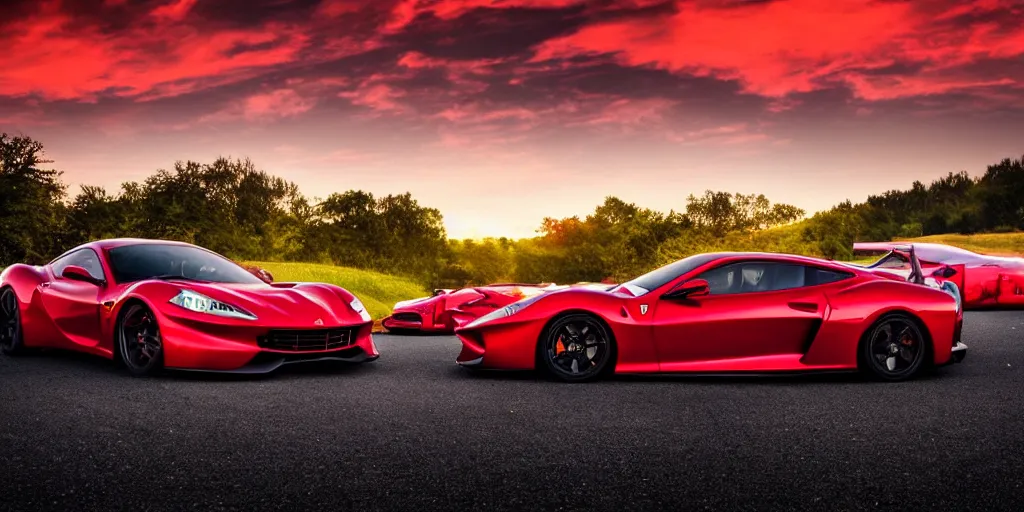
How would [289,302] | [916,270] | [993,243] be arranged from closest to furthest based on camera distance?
[289,302]
[916,270]
[993,243]

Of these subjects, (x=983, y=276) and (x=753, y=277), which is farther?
(x=983, y=276)

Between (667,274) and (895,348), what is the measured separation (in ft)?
6.80

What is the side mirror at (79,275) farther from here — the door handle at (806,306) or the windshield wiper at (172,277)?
the door handle at (806,306)

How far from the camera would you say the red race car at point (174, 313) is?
6.80 meters

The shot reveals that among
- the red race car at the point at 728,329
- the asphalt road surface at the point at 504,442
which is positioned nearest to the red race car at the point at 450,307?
the asphalt road surface at the point at 504,442

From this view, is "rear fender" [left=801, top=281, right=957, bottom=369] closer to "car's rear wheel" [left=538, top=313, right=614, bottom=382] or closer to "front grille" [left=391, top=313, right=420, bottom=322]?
"car's rear wheel" [left=538, top=313, right=614, bottom=382]

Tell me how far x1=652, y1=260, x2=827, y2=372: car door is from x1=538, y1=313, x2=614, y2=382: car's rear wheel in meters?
0.47

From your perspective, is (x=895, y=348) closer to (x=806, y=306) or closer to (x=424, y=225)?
(x=806, y=306)

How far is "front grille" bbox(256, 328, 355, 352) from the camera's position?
272 inches

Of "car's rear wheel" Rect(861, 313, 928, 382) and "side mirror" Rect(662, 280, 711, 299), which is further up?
"side mirror" Rect(662, 280, 711, 299)

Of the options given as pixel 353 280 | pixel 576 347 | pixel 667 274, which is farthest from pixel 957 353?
pixel 353 280

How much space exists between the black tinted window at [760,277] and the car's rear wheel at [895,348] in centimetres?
59

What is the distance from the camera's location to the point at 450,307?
38.2 ft

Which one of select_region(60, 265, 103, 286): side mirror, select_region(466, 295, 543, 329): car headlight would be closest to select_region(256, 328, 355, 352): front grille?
select_region(466, 295, 543, 329): car headlight
